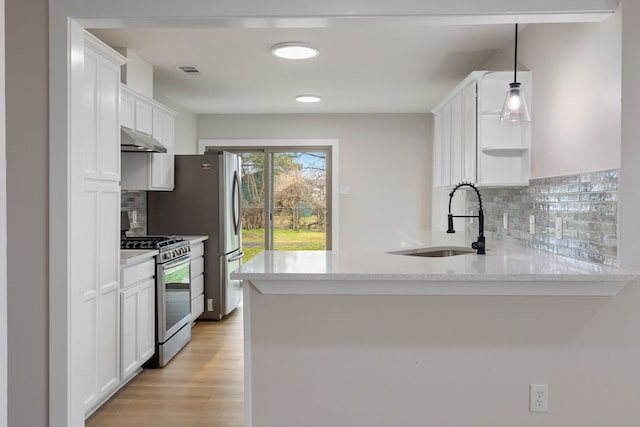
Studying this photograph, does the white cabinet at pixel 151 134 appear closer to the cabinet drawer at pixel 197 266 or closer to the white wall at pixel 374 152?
the cabinet drawer at pixel 197 266

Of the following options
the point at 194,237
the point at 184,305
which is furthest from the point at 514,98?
the point at 194,237

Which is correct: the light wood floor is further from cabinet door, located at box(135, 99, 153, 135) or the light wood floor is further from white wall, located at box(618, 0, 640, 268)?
white wall, located at box(618, 0, 640, 268)

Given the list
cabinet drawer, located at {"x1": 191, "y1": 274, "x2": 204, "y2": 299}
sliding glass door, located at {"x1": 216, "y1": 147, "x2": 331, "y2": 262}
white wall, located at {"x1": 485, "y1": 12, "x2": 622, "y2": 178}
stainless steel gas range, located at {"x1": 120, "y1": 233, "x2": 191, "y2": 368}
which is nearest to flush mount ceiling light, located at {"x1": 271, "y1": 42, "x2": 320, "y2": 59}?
white wall, located at {"x1": 485, "y1": 12, "x2": 622, "y2": 178}

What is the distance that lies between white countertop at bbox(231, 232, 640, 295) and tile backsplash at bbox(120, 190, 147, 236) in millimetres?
2603

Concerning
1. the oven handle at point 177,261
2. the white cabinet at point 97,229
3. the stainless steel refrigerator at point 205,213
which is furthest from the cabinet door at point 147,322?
the stainless steel refrigerator at point 205,213

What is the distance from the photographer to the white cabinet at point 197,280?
475 cm

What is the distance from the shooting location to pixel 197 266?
4.91 meters

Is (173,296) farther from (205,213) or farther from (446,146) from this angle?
(446,146)

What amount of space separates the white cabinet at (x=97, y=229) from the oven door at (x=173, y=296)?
643 millimetres

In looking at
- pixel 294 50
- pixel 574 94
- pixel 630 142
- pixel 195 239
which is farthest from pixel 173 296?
pixel 630 142

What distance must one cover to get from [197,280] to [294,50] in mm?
2361

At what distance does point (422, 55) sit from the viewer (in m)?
4.08

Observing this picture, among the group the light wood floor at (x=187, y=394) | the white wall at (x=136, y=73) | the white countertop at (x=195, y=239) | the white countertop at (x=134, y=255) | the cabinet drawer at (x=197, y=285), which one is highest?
the white wall at (x=136, y=73)

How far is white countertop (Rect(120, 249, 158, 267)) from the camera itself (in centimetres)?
326
